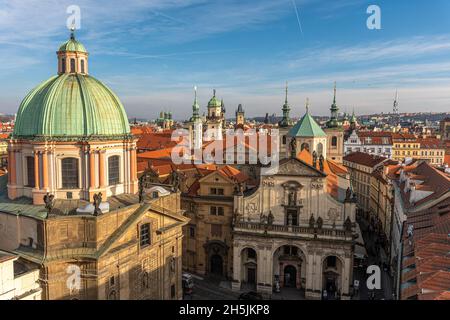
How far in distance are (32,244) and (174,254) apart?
1254 centimetres

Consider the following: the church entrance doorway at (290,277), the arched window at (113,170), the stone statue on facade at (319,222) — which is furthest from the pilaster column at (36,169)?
the church entrance doorway at (290,277)

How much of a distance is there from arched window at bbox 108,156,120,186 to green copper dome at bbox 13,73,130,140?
6.99ft

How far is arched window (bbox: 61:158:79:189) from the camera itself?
30438 millimetres

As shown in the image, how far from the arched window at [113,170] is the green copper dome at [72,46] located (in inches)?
385

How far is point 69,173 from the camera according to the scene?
30.6m

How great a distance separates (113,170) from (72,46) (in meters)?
11.1

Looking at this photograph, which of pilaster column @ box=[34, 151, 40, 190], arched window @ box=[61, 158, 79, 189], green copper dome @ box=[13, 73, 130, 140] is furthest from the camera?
arched window @ box=[61, 158, 79, 189]

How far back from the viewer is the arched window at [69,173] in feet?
99.9

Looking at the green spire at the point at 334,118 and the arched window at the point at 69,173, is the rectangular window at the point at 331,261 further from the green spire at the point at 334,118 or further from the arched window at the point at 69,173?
the green spire at the point at 334,118

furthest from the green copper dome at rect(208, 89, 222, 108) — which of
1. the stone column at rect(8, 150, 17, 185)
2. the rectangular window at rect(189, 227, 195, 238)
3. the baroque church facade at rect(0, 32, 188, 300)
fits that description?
the stone column at rect(8, 150, 17, 185)

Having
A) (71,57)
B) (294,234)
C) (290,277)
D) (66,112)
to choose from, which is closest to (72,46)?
(71,57)

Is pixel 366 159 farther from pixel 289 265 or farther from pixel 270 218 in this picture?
pixel 270 218

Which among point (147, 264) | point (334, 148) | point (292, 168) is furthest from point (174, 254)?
point (334, 148)

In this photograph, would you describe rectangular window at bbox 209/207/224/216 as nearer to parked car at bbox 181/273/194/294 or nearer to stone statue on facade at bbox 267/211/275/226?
stone statue on facade at bbox 267/211/275/226
